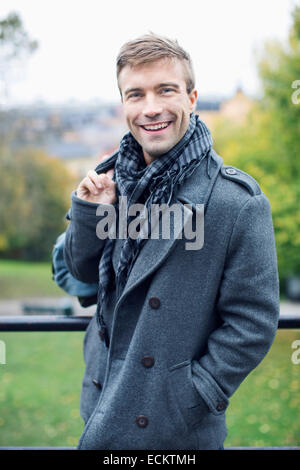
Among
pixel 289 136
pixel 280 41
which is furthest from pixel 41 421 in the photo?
pixel 280 41

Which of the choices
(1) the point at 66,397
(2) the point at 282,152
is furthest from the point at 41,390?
(2) the point at 282,152

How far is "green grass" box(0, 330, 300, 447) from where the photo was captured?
29.5 feet

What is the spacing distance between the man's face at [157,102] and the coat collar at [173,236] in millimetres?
172

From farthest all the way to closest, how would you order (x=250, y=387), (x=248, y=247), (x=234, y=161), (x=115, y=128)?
(x=115, y=128) < (x=234, y=161) < (x=250, y=387) < (x=248, y=247)

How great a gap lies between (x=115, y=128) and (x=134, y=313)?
50882mm

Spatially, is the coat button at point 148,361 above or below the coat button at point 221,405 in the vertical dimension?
above

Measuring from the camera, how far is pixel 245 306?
176 cm

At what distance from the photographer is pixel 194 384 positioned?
5.81ft

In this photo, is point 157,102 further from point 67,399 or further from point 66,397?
point 66,397

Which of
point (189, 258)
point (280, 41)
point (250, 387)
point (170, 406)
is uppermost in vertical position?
point (280, 41)

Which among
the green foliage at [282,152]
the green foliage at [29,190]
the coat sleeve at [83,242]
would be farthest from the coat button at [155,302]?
the green foliage at [29,190]

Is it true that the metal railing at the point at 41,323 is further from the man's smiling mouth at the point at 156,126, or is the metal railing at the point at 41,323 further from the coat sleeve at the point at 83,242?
the man's smiling mouth at the point at 156,126

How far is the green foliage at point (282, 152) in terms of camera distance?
1406cm
